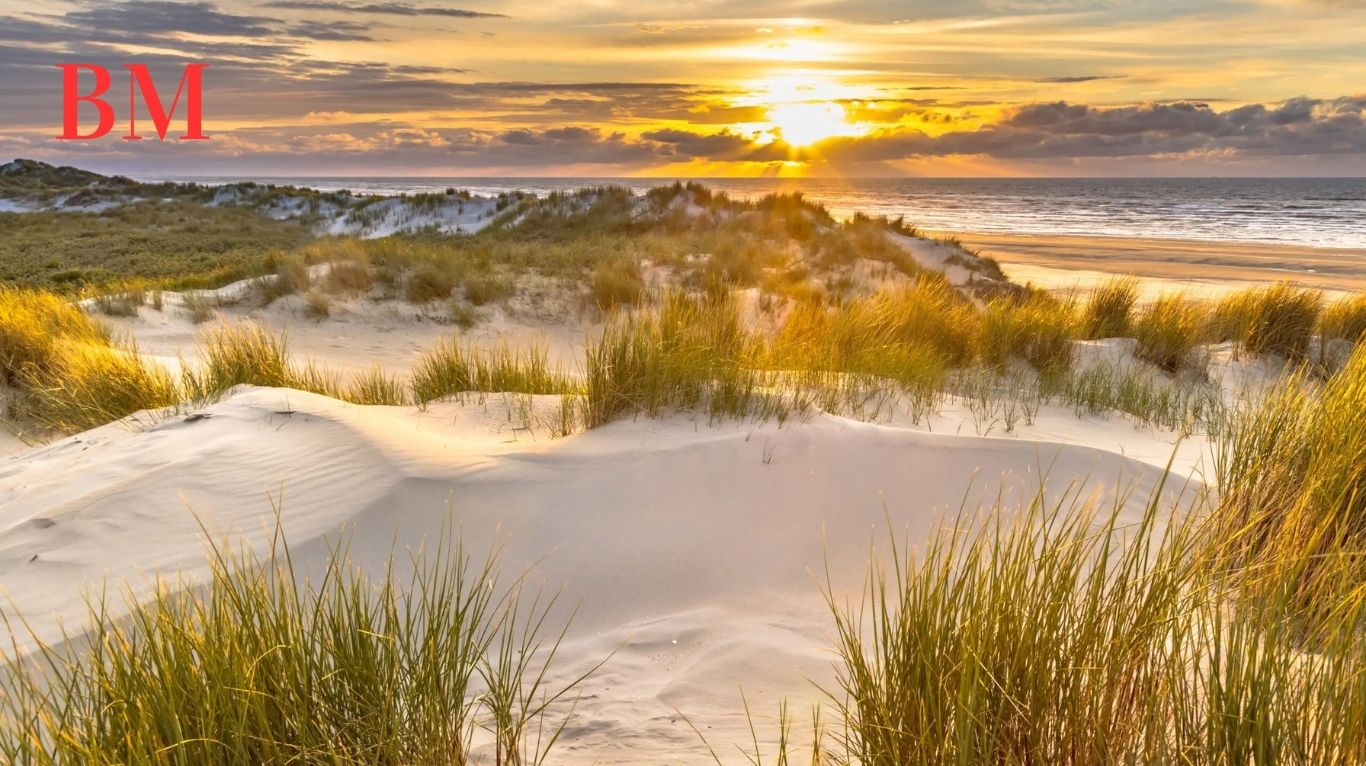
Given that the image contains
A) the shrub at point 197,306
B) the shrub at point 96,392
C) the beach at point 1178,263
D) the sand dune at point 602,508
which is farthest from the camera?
the beach at point 1178,263

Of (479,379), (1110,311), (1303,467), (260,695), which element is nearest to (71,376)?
(479,379)

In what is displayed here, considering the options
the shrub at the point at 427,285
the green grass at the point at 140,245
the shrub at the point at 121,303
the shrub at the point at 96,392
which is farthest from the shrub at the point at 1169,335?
the green grass at the point at 140,245

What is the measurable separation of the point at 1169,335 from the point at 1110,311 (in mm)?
1319

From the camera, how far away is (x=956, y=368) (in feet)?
24.5

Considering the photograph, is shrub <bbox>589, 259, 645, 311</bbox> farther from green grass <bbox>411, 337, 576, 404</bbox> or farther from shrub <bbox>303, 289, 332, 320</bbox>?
green grass <bbox>411, 337, 576, 404</bbox>

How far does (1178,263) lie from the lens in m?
21.5

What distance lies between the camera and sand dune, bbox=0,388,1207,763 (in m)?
2.91

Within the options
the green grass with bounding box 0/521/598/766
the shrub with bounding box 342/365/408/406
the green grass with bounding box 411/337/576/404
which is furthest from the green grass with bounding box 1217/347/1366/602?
the shrub with bounding box 342/365/408/406

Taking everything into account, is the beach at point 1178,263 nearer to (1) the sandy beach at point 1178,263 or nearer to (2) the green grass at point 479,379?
(1) the sandy beach at point 1178,263

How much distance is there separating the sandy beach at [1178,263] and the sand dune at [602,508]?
1369cm

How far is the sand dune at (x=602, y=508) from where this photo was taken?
114 inches

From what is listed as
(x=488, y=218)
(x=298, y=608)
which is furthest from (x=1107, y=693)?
(x=488, y=218)

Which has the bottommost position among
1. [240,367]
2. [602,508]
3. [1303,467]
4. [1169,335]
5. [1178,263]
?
[602,508]

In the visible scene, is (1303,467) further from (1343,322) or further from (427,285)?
(427,285)
